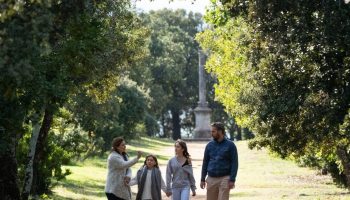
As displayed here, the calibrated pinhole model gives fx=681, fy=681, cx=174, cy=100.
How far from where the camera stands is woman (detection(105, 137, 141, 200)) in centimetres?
1047

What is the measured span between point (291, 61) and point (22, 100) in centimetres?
519

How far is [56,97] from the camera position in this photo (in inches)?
422

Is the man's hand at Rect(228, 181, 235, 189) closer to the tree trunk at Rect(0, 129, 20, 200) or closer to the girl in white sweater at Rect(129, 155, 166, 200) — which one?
the girl in white sweater at Rect(129, 155, 166, 200)

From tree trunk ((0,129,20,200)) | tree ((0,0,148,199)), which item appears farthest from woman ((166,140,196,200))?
tree trunk ((0,129,20,200))

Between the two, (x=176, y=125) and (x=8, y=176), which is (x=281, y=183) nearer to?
(x=8, y=176)

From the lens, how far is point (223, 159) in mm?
10664

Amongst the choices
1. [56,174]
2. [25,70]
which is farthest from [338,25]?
[56,174]

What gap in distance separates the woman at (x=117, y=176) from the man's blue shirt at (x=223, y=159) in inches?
50.1

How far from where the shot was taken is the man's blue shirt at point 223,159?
10.6 metres

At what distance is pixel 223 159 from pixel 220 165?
0.34 feet

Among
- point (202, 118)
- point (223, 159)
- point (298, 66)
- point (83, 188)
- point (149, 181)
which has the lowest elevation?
point (83, 188)

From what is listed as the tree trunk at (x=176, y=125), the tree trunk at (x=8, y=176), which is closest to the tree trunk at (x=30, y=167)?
the tree trunk at (x=8, y=176)

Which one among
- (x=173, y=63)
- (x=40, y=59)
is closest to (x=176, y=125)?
(x=173, y=63)

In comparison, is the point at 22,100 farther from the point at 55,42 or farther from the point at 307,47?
the point at 307,47
